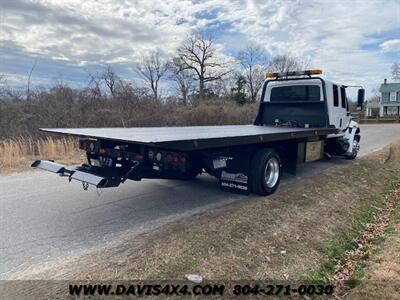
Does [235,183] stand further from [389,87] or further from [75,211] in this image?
[389,87]

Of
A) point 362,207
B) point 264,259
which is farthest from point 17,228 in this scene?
point 362,207

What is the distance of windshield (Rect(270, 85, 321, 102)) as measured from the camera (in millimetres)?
8898

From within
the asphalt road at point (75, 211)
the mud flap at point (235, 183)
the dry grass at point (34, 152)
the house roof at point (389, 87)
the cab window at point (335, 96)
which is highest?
the house roof at point (389, 87)

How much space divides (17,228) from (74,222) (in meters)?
0.72

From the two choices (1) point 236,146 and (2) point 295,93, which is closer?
(1) point 236,146

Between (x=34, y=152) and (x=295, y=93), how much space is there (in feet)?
28.5

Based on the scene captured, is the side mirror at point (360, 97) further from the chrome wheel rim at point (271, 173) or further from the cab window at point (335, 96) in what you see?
the chrome wheel rim at point (271, 173)

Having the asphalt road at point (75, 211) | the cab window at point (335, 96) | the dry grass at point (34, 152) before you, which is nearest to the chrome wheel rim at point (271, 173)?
the asphalt road at point (75, 211)

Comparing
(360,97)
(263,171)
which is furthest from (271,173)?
(360,97)

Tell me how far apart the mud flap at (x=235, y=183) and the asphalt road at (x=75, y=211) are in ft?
0.63

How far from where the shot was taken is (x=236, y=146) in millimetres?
5578

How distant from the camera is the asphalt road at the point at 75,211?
379 centimetres

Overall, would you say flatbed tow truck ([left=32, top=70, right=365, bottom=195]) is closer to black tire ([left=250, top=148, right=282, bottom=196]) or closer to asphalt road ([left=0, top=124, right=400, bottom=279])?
black tire ([left=250, top=148, right=282, bottom=196])

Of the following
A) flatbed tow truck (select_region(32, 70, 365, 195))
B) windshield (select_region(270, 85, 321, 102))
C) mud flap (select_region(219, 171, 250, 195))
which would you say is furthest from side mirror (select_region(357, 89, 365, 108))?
mud flap (select_region(219, 171, 250, 195))
